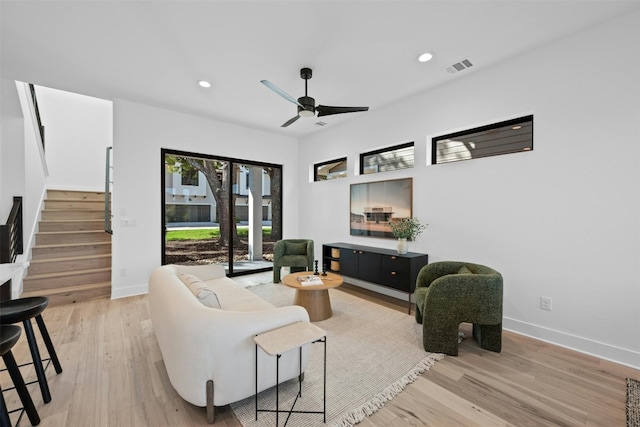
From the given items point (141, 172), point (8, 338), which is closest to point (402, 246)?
point (8, 338)

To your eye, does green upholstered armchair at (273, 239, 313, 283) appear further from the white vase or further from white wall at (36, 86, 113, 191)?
white wall at (36, 86, 113, 191)

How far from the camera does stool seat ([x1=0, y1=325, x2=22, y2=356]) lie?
133 cm

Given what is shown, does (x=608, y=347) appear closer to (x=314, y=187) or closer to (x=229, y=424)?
(x=229, y=424)

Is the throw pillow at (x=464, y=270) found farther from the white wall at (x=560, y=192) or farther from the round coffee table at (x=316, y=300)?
the round coffee table at (x=316, y=300)

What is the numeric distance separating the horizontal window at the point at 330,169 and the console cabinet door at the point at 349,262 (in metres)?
1.61

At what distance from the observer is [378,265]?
3.84 m

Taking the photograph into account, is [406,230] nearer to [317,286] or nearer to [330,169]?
[317,286]

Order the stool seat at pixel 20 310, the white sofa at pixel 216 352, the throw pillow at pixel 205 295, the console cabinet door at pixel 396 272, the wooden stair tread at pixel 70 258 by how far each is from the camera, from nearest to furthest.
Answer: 1. the white sofa at pixel 216 352
2. the stool seat at pixel 20 310
3. the throw pillow at pixel 205 295
4. the console cabinet door at pixel 396 272
5. the wooden stair tread at pixel 70 258

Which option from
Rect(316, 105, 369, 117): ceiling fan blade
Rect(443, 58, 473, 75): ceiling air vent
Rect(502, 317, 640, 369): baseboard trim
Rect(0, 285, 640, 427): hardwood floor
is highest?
Rect(443, 58, 473, 75): ceiling air vent

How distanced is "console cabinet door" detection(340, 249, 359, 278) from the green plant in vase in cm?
71

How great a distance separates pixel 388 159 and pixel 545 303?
9.03 feet

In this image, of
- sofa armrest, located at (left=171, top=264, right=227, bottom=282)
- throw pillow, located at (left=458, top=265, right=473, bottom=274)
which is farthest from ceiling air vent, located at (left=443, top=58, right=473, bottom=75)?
sofa armrest, located at (left=171, top=264, right=227, bottom=282)

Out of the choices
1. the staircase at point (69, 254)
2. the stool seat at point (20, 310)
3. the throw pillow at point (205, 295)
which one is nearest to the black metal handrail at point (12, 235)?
the staircase at point (69, 254)

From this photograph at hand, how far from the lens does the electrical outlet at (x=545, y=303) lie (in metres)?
2.77
